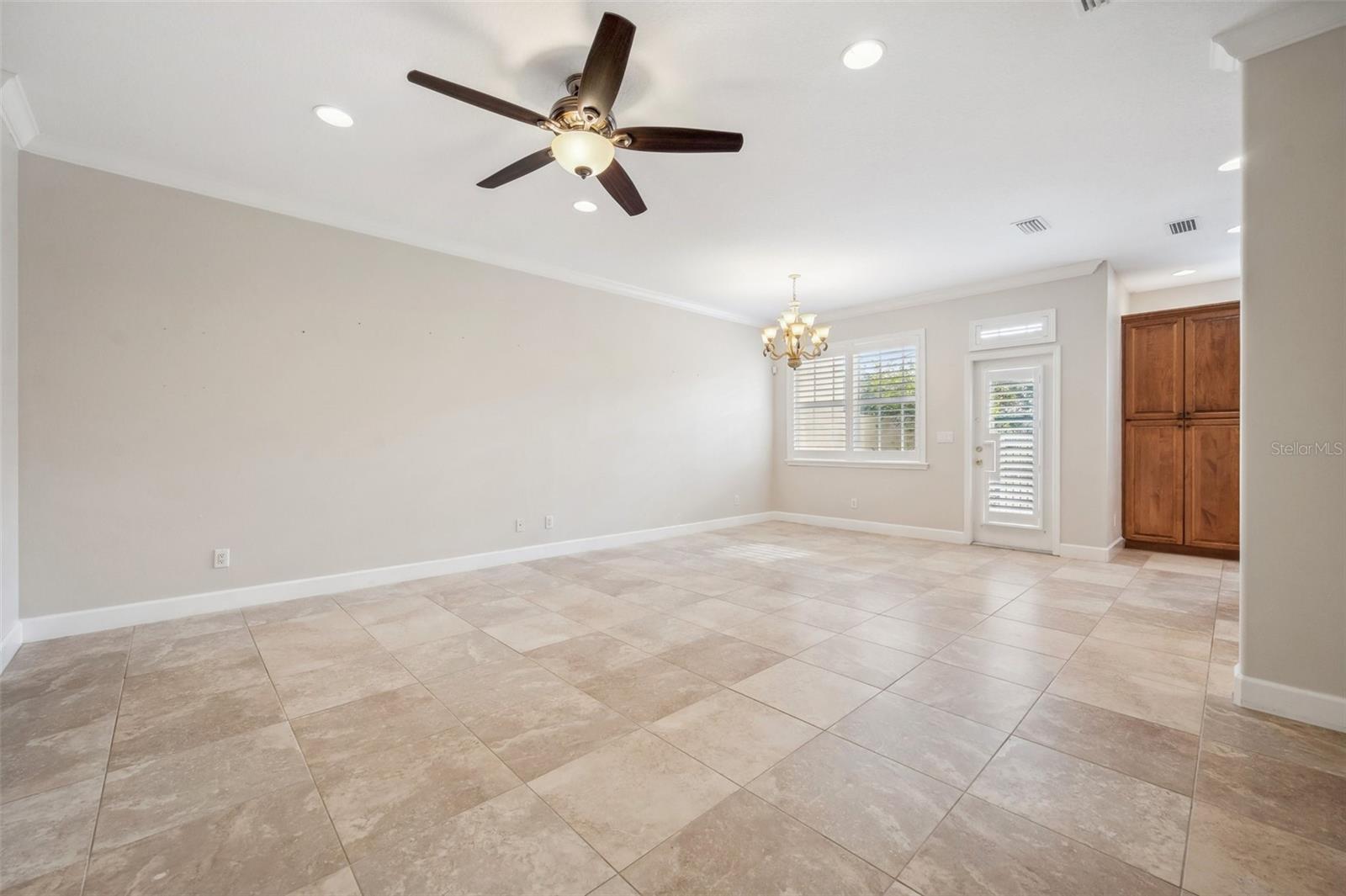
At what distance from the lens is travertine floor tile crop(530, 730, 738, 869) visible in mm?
1586

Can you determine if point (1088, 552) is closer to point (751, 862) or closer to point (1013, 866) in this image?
point (1013, 866)

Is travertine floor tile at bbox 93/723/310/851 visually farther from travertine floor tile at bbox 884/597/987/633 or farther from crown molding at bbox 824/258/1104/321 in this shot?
crown molding at bbox 824/258/1104/321

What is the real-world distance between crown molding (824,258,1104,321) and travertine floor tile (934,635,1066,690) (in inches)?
168

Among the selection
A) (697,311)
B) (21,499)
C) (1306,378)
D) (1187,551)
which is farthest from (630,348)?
(1187,551)

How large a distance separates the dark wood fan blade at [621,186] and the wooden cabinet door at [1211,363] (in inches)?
238

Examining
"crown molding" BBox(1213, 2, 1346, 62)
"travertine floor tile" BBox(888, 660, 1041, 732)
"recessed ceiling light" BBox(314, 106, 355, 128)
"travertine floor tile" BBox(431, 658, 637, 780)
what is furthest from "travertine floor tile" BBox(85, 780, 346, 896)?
"crown molding" BBox(1213, 2, 1346, 62)

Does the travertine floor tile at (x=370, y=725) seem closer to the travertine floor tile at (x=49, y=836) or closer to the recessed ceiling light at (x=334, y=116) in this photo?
the travertine floor tile at (x=49, y=836)

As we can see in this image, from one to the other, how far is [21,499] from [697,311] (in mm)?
6038

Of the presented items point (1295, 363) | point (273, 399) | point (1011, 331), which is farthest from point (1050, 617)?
point (273, 399)

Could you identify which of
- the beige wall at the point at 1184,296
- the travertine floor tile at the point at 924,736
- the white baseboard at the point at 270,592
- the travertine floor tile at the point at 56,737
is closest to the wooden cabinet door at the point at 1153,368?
the beige wall at the point at 1184,296

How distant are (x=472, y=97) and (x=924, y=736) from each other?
3.18m

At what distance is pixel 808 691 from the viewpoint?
2521 millimetres

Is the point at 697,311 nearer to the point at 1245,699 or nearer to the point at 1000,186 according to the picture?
the point at 1000,186

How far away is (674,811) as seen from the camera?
5.55ft
